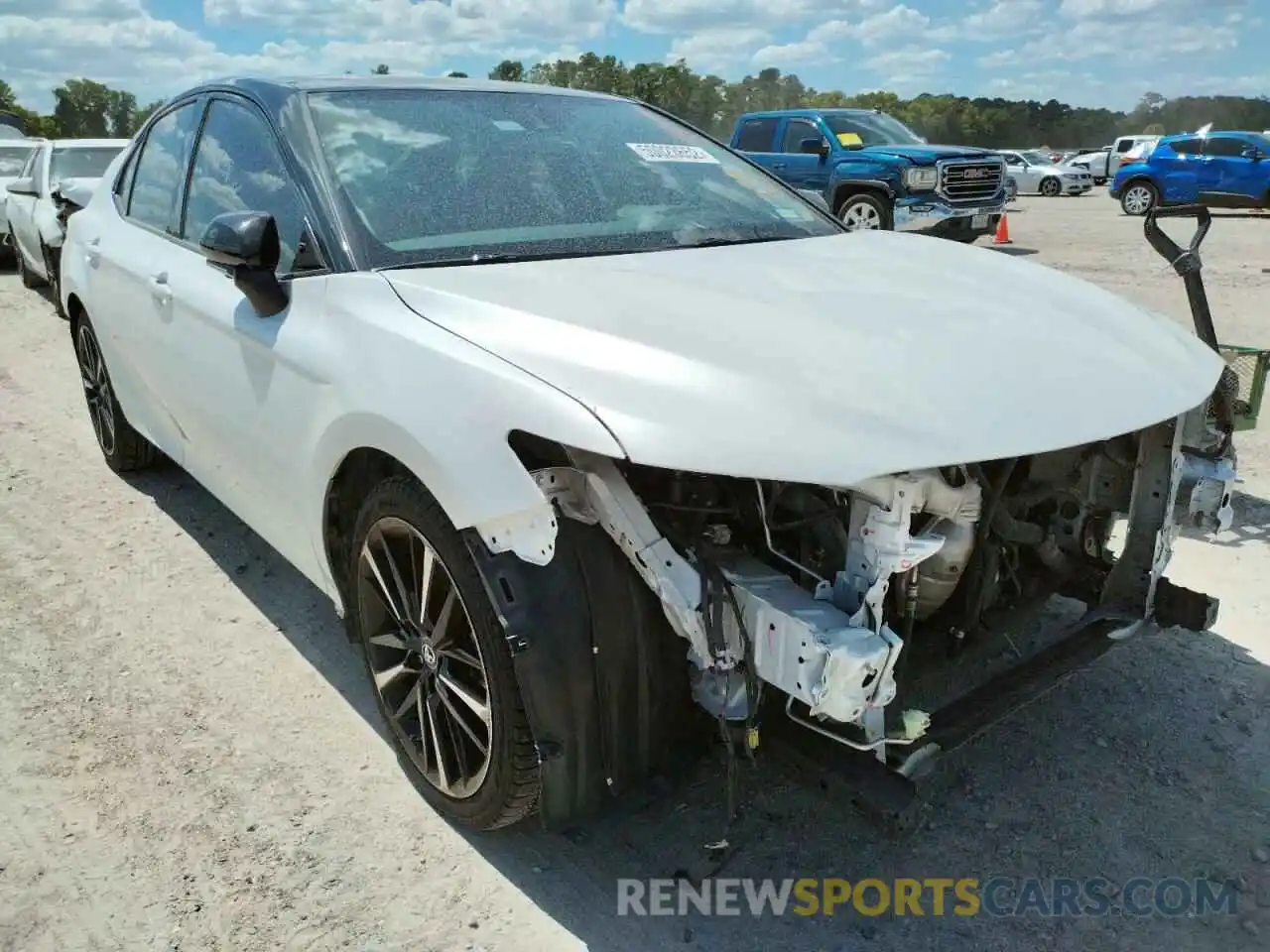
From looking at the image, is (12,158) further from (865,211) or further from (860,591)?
(860,591)

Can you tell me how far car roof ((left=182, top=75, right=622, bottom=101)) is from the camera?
3.04 m

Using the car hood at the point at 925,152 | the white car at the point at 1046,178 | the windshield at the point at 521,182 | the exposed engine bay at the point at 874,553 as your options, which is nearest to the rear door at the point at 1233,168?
the car hood at the point at 925,152

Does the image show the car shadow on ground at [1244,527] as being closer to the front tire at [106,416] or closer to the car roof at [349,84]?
the car roof at [349,84]

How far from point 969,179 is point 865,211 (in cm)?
141

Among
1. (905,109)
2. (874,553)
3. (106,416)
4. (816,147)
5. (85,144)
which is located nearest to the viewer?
(874,553)

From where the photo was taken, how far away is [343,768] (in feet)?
9.41

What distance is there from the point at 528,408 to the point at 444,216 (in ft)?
3.20

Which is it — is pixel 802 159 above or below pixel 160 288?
below

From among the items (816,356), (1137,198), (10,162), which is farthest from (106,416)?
(1137,198)

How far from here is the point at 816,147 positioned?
14008 mm

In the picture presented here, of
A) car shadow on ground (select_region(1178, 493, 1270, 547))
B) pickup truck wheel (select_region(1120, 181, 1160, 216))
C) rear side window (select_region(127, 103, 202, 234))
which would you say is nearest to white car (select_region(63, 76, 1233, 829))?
rear side window (select_region(127, 103, 202, 234))

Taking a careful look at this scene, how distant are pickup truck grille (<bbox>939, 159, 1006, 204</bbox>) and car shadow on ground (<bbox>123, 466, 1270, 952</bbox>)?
11.1 metres

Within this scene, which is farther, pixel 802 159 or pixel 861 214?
pixel 802 159

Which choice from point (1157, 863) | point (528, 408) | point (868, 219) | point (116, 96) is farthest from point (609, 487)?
point (116, 96)
